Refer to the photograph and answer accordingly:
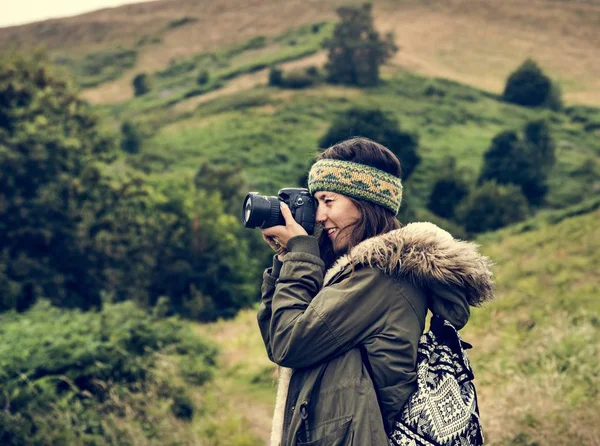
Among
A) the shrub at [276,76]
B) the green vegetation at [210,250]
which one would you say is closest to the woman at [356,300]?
the green vegetation at [210,250]

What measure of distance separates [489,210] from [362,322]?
30.5 metres

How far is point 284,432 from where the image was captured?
93.7 inches

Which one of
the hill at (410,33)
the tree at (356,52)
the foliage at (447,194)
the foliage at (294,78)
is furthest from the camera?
the hill at (410,33)

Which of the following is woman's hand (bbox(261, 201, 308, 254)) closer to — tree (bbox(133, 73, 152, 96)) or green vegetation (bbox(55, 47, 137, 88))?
tree (bbox(133, 73, 152, 96))

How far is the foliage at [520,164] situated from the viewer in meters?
37.3

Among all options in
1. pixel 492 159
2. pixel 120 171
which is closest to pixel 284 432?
pixel 120 171

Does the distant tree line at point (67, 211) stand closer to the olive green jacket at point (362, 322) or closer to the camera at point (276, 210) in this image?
the camera at point (276, 210)

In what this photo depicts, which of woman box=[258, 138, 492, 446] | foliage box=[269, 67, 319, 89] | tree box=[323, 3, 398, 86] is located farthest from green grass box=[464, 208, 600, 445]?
tree box=[323, 3, 398, 86]

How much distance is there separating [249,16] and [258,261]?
225 ft

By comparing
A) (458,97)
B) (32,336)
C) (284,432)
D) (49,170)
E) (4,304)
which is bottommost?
(458,97)

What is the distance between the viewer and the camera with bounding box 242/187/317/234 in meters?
2.59

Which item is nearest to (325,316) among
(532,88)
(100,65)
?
(532,88)

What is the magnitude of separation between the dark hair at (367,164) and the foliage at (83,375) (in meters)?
4.87

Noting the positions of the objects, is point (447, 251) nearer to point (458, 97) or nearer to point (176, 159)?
point (176, 159)
